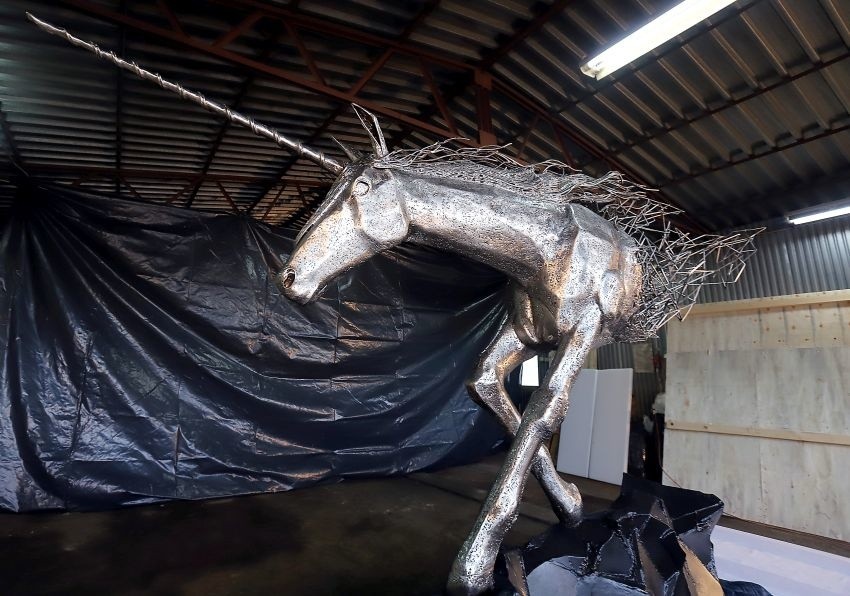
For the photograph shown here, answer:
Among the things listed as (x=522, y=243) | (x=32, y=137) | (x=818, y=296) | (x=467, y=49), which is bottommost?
(x=522, y=243)

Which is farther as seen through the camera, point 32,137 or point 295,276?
point 32,137

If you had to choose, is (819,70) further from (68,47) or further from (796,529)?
(68,47)

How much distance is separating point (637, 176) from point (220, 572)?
5.13 m

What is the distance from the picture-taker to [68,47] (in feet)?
10.3

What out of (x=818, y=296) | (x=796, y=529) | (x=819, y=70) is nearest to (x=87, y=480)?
(x=796, y=529)

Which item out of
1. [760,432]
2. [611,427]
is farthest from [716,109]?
[611,427]

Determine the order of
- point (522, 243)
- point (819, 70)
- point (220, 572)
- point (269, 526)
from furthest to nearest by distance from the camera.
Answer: point (819, 70), point (269, 526), point (220, 572), point (522, 243)

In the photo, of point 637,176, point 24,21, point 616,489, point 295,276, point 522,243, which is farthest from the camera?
point 637,176

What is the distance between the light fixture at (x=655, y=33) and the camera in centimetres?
230

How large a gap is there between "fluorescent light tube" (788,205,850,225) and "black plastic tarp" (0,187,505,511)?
409 cm

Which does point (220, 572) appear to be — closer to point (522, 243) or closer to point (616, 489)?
point (522, 243)

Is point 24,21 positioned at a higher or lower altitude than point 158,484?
higher

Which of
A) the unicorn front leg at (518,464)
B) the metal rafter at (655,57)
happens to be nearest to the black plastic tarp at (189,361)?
the metal rafter at (655,57)

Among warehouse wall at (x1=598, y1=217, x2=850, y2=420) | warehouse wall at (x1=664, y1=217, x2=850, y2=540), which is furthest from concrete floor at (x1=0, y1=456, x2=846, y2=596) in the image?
warehouse wall at (x1=598, y1=217, x2=850, y2=420)
